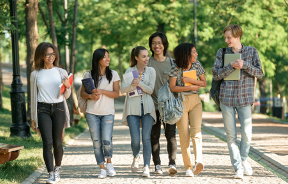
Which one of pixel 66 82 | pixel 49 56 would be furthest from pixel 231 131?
pixel 49 56

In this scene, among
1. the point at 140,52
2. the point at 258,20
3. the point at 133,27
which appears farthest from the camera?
the point at 133,27

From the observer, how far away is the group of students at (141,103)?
5566 millimetres

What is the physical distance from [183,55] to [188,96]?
60 centimetres

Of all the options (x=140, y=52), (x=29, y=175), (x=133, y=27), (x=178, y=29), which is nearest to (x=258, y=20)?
(x=178, y=29)

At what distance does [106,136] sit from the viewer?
589cm

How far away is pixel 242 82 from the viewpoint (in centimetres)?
565

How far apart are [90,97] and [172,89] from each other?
1.23m

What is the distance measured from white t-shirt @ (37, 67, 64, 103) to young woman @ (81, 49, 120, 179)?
1.48 ft

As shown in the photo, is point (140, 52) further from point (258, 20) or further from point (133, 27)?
point (133, 27)

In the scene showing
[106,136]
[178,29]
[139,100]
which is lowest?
[106,136]

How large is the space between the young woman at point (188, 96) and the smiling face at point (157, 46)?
12.3 inches

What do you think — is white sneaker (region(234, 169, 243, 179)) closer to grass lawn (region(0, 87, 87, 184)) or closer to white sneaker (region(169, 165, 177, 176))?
white sneaker (region(169, 165, 177, 176))

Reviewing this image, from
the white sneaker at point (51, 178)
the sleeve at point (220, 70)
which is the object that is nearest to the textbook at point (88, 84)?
the white sneaker at point (51, 178)

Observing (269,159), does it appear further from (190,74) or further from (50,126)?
(50,126)
